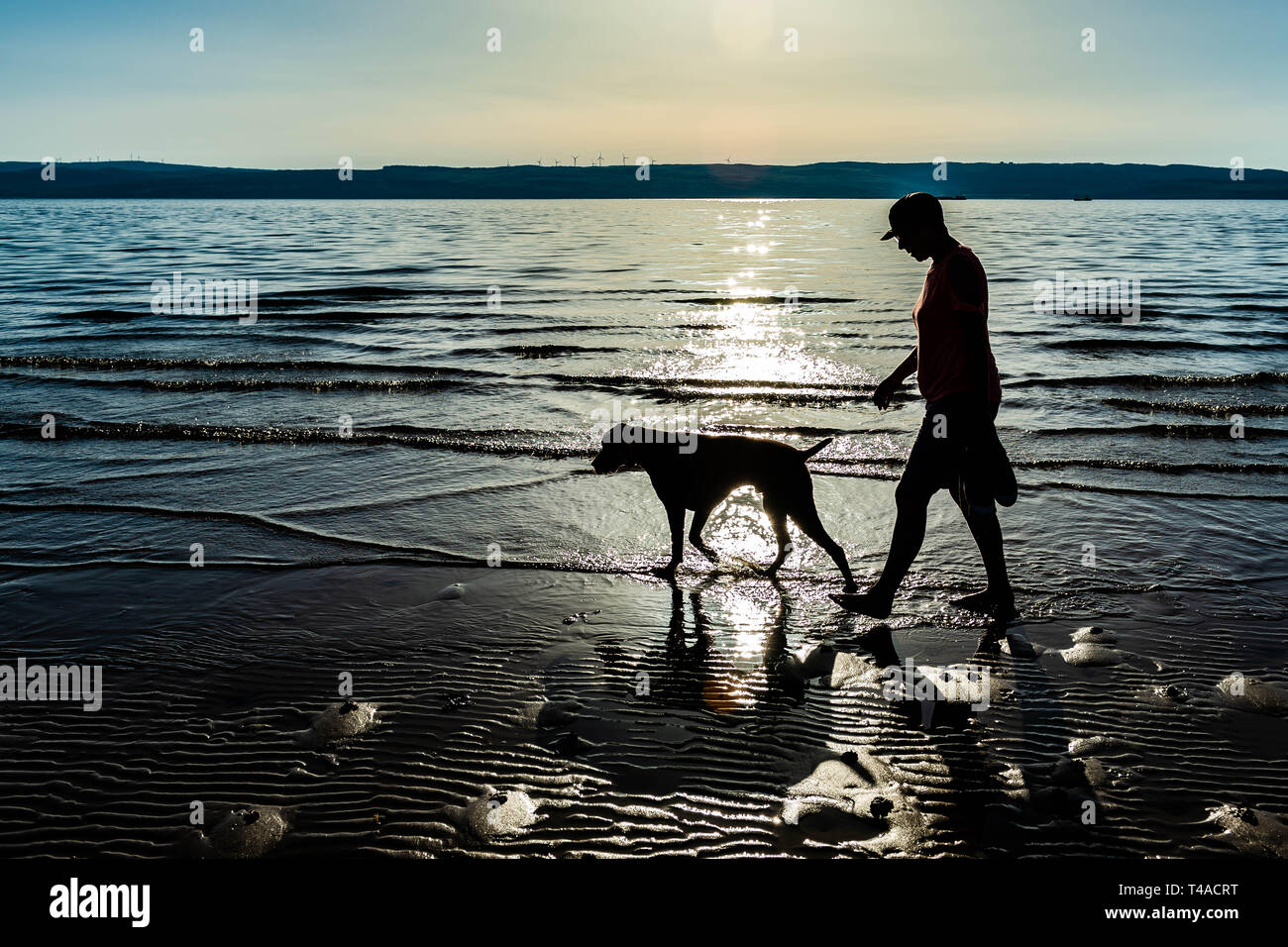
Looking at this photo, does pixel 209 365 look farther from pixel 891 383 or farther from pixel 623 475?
pixel 891 383

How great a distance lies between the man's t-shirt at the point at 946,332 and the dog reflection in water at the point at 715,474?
114cm

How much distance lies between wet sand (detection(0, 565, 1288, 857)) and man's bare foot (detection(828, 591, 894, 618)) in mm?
102

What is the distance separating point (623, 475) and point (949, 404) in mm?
4734

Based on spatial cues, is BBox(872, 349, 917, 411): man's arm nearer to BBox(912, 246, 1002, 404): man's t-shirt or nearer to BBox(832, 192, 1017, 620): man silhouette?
BBox(832, 192, 1017, 620): man silhouette

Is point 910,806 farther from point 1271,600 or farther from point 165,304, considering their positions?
point 165,304

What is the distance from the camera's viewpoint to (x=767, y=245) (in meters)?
50.7

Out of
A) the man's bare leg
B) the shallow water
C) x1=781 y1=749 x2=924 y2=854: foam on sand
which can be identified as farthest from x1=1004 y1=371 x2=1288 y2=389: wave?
x1=781 y1=749 x2=924 y2=854: foam on sand

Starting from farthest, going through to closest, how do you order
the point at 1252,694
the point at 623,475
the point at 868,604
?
1. the point at 623,475
2. the point at 868,604
3. the point at 1252,694

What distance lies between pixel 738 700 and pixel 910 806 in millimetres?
1174

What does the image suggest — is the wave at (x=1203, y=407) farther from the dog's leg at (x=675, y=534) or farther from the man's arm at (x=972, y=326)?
the dog's leg at (x=675, y=534)

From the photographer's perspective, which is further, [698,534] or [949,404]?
[698,534]

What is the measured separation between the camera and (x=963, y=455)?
5281mm

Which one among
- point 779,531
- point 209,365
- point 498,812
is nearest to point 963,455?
point 779,531
